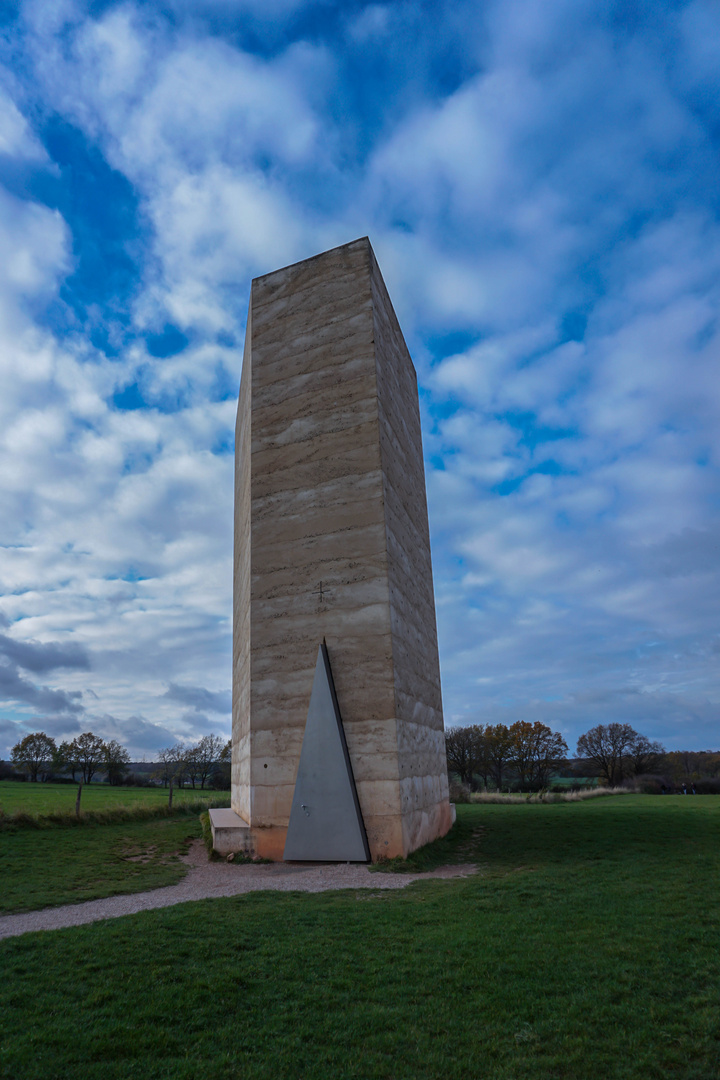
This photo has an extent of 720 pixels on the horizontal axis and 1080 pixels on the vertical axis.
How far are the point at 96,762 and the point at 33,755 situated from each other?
26.3 ft

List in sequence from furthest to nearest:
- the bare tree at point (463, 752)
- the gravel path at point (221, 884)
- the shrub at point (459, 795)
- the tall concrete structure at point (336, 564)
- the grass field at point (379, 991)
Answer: the bare tree at point (463, 752) → the shrub at point (459, 795) → the tall concrete structure at point (336, 564) → the gravel path at point (221, 884) → the grass field at point (379, 991)

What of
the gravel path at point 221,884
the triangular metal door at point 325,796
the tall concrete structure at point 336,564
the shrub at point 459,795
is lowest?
the shrub at point 459,795

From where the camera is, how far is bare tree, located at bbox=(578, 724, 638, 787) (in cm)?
6243

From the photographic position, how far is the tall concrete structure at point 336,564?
14.2 m

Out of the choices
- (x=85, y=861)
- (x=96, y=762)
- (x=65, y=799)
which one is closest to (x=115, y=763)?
(x=96, y=762)

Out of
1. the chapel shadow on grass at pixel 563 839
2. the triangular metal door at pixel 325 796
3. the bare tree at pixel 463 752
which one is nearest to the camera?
the chapel shadow on grass at pixel 563 839

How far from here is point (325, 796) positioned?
13719 millimetres

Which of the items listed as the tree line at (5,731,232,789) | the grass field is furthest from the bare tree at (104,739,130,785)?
the grass field

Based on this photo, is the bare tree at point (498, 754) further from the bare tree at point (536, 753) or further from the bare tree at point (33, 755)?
the bare tree at point (33, 755)

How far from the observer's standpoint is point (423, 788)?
16.0m

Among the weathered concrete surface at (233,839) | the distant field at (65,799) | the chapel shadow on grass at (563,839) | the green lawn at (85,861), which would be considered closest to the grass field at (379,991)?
the green lawn at (85,861)

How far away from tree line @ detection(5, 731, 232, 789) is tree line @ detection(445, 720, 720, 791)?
2623 centimetres

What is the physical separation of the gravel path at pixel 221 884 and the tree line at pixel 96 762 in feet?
185

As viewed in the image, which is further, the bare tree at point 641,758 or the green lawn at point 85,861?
the bare tree at point 641,758
